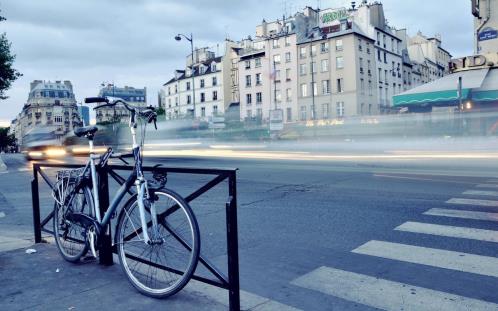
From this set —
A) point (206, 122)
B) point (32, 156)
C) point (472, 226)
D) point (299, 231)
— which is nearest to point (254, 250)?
point (299, 231)

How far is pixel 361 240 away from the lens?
525 cm

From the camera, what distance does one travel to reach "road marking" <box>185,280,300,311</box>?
128 inches

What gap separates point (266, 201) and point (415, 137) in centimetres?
1412

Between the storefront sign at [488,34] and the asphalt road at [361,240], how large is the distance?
20517mm

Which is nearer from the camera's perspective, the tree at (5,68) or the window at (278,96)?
the tree at (5,68)

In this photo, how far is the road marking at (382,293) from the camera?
3.27m

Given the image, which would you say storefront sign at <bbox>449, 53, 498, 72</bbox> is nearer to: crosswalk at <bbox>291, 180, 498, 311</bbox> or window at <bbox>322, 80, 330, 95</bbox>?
crosswalk at <bbox>291, 180, 498, 311</bbox>

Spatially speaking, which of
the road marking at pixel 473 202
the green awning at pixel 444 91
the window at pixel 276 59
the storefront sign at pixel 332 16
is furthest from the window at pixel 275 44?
the road marking at pixel 473 202

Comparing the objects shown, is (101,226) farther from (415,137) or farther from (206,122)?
(206,122)

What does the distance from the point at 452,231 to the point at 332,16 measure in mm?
63142

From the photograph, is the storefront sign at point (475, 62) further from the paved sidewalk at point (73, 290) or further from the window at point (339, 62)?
the window at point (339, 62)

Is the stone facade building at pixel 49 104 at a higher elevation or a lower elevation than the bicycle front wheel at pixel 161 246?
higher

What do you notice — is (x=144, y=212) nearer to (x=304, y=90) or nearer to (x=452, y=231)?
(x=452, y=231)

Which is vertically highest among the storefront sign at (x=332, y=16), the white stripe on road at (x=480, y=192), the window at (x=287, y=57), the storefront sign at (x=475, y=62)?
the storefront sign at (x=332, y=16)
